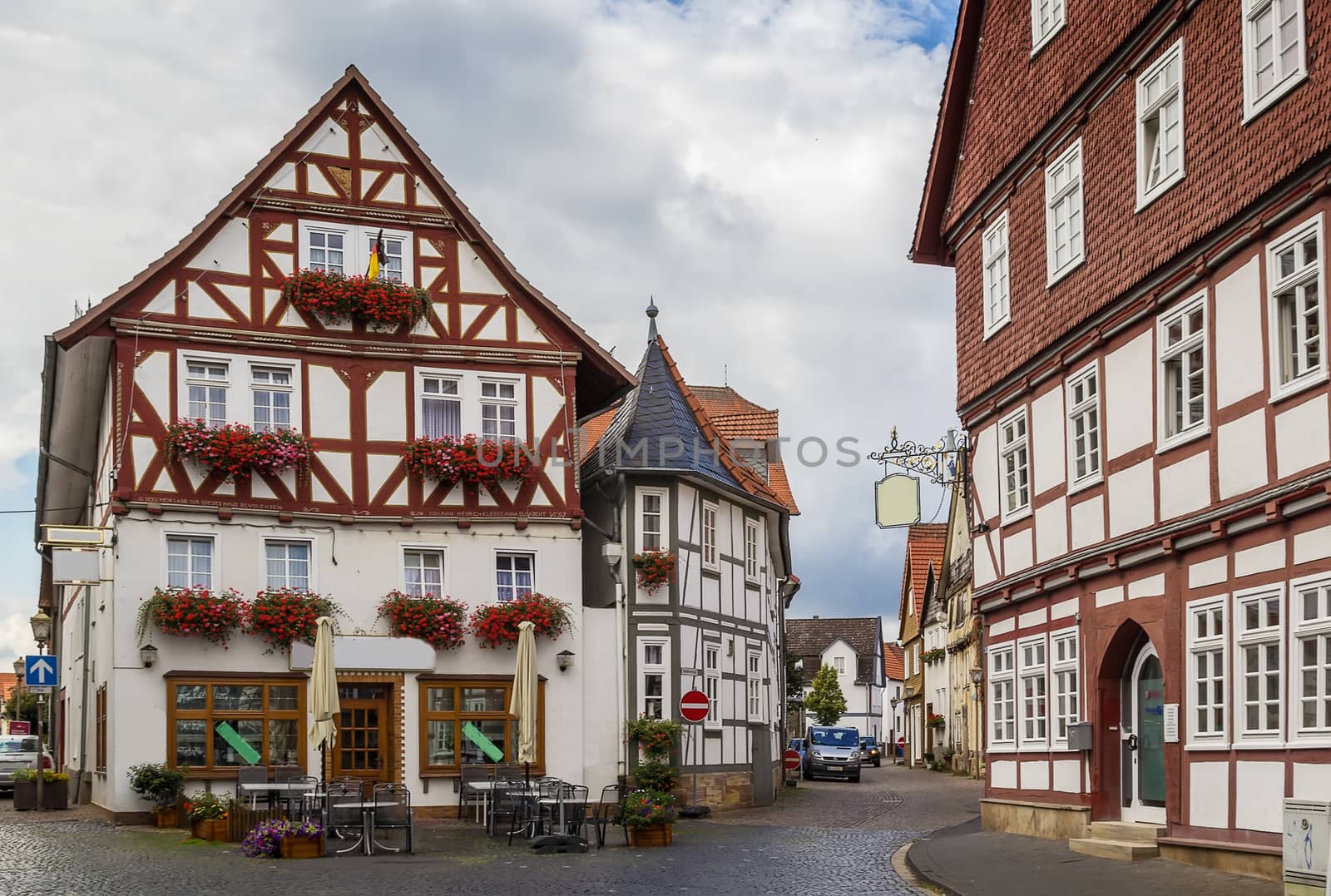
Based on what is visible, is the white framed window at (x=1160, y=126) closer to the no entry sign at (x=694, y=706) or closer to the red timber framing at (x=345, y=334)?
the no entry sign at (x=694, y=706)

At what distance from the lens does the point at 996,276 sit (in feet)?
78.1

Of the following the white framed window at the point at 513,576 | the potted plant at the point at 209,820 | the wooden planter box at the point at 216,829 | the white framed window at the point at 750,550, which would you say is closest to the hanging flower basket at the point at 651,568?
the white framed window at the point at 513,576

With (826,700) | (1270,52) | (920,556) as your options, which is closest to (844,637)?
(826,700)

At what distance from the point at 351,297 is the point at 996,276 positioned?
11272 millimetres

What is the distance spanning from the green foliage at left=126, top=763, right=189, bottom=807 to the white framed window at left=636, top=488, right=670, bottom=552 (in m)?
9.83

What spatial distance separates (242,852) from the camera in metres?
21.0

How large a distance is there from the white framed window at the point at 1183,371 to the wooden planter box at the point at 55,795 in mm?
21167

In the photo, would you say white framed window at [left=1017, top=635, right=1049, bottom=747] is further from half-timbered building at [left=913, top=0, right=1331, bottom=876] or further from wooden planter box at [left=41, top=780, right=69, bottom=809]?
wooden planter box at [left=41, top=780, right=69, bottom=809]

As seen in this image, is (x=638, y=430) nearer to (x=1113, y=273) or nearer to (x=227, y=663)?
(x=227, y=663)

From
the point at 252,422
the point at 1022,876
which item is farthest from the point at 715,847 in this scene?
the point at 252,422

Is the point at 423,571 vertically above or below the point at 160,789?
above

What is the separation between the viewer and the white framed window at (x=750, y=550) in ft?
118

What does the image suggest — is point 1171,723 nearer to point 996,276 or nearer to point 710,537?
point 996,276

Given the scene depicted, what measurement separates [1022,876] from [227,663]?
1496 centimetres
